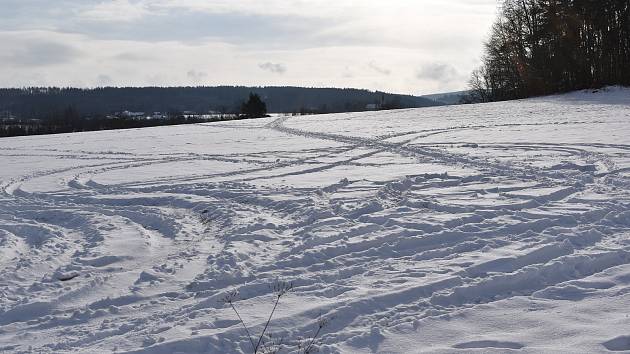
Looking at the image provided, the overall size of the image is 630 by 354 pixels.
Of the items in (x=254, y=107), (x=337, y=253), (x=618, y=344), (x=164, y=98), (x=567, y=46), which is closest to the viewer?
(x=618, y=344)

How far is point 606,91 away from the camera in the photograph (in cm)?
3759

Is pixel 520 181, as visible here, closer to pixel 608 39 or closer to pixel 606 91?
pixel 606 91

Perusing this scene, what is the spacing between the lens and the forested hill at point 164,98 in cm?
13262

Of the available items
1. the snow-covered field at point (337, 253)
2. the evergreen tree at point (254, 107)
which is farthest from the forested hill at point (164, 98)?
the snow-covered field at point (337, 253)

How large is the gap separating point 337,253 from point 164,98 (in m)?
139

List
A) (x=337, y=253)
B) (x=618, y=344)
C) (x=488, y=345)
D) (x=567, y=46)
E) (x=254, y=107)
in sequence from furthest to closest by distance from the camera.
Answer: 1. (x=254, y=107)
2. (x=567, y=46)
3. (x=337, y=253)
4. (x=488, y=345)
5. (x=618, y=344)

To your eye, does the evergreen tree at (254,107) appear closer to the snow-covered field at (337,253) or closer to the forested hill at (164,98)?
the snow-covered field at (337,253)

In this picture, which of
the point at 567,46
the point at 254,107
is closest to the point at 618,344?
the point at 567,46

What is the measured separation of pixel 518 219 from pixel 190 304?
485cm

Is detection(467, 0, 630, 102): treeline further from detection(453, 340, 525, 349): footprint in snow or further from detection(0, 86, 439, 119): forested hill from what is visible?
detection(0, 86, 439, 119): forested hill

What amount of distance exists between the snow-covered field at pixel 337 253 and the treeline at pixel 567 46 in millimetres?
28842

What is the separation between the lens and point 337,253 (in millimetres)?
7422

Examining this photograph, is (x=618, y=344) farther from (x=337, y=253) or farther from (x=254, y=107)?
(x=254, y=107)

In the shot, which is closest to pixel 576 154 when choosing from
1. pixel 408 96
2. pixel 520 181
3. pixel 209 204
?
pixel 520 181
